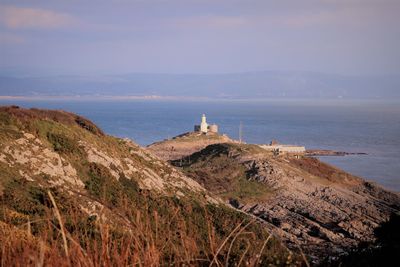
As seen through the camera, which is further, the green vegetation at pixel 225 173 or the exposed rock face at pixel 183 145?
the exposed rock face at pixel 183 145

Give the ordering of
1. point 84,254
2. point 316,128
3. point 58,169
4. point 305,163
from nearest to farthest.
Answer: point 84,254 → point 58,169 → point 305,163 → point 316,128

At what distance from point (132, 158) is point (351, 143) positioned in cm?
8817

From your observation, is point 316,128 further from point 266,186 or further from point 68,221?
point 68,221

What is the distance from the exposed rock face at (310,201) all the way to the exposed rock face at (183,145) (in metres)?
9.15

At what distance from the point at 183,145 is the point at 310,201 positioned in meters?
30.1

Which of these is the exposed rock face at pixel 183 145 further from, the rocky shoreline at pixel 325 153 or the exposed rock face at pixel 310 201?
the rocky shoreline at pixel 325 153

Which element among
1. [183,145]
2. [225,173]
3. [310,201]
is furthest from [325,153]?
[310,201]

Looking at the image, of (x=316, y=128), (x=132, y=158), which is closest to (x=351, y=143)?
(x=316, y=128)

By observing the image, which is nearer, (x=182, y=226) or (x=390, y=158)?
(x=182, y=226)

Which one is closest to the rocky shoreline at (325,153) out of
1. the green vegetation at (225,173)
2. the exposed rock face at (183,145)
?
the exposed rock face at (183,145)

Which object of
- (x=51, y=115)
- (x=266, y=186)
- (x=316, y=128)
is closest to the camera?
(x=51, y=115)

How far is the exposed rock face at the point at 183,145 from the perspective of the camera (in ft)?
200

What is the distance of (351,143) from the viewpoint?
4274 inches

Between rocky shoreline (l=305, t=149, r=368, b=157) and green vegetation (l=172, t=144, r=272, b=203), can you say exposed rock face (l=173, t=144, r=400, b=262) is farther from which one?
rocky shoreline (l=305, t=149, r=368, b=157)
